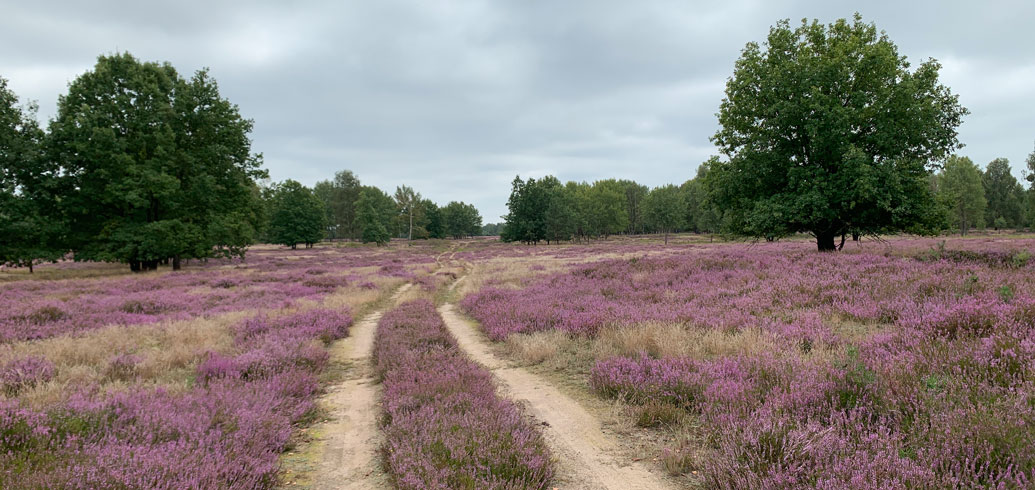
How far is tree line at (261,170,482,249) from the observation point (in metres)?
81.1

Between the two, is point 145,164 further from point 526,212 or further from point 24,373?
point 526,212

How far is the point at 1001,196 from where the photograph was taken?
264 feet

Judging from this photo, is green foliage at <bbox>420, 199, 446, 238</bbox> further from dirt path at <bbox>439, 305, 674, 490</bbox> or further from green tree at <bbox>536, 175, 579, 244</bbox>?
dirt path at <bbox>439, 305, 674, 490</bbox>

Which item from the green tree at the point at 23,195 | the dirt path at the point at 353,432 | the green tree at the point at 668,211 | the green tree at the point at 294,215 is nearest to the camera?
the dirt path at the point at 353,432

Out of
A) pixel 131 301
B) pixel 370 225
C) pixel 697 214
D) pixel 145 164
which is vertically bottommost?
pixel 131 301

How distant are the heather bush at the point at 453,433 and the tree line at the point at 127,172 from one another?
103 ft

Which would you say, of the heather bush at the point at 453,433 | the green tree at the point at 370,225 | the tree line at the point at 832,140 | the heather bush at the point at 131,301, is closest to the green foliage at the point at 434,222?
the green tree at the point at 370,225

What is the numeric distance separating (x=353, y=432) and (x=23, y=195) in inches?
1471

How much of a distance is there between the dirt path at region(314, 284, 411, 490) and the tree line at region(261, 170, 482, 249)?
179ft

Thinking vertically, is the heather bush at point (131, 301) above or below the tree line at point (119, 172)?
below

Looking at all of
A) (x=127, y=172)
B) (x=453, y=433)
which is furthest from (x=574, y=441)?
(x=127, y=172)

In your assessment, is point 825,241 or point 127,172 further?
point 127,172

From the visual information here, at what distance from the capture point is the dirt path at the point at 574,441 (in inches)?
159

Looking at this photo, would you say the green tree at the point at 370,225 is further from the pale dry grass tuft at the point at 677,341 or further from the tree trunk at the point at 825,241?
the pale dry grass tuft at the point at 677,341
